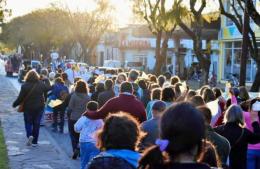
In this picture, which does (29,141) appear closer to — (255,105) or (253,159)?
(253,159)

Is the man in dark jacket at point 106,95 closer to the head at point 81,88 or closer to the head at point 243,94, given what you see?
the head at point 81,88

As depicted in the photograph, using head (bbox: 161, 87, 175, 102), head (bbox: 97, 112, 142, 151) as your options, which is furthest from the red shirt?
head (bbox: 97, 112, 142, 151)

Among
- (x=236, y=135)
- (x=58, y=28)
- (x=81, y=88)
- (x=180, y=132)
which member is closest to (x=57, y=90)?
(x=81, y=88)

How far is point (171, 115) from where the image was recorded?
125 inches

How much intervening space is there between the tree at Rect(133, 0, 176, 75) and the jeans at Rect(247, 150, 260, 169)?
15783 mm

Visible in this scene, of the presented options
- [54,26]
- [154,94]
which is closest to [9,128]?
[154,94]

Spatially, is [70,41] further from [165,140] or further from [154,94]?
[165,140]

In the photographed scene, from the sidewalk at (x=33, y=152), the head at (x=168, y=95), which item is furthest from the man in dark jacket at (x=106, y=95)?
the head at (x=168, y=95)

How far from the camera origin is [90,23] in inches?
2125

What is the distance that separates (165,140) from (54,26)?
194ft

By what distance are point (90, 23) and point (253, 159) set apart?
47.0 metres

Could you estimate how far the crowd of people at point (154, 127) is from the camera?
3.17 metres

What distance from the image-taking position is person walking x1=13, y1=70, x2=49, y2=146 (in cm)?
1201

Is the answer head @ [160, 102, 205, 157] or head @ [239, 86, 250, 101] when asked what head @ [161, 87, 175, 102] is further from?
head @ [160, 102, 205, 157]
